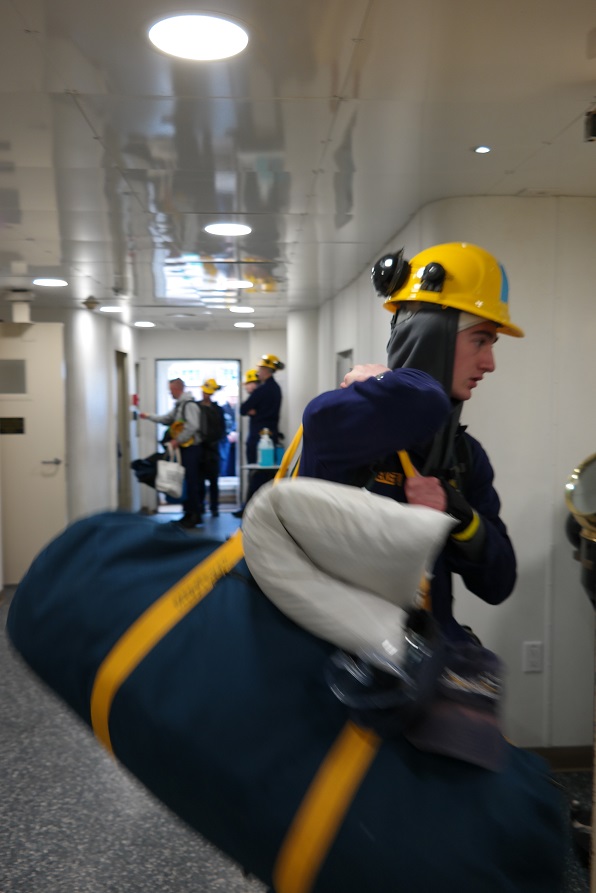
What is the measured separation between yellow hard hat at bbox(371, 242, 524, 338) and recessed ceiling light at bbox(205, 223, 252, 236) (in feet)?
9.45

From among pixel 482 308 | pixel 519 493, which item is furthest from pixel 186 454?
pixel 482 308

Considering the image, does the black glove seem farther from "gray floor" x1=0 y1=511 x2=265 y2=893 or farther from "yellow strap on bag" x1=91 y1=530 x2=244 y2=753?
"gray floor" x1=0 y1=511 x2=265 y2=893

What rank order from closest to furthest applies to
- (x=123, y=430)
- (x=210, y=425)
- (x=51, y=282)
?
(x=51, y=282) → (x=210, y=425) → (x=123, y=430)

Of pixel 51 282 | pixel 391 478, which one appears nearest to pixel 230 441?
pixel 51 282

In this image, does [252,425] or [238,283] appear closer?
[238,283]

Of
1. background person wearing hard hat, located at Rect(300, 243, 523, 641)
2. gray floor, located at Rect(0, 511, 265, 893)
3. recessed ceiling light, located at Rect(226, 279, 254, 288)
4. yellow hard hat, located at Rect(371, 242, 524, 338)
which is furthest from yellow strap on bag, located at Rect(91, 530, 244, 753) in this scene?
recessed ceiling light, located at Rect(226, 279, 254, 288)

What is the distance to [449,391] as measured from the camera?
1581mm

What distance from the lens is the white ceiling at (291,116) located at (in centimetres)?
195

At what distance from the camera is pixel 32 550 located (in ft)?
23.8

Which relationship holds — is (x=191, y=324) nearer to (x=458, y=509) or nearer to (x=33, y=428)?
(x=33, y=428)

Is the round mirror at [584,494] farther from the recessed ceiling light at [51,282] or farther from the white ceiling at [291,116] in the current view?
the recessed ceiling light at [51,282]

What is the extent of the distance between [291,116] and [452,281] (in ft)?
4.30

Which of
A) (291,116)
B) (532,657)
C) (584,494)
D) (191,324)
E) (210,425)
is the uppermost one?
(291,116)

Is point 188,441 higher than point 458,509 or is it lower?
lower
